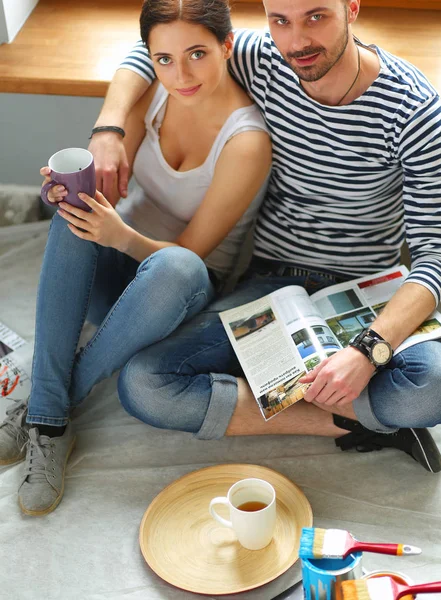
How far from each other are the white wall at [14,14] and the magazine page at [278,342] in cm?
98

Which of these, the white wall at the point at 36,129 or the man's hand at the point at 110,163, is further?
the white wall at the point at 36,129

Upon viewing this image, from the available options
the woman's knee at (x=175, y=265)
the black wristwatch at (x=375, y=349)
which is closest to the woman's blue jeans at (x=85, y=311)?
the woman's knee at (x=175, y=265)

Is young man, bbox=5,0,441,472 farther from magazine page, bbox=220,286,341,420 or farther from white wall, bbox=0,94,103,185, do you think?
white wall, bbox=0,94,103,185

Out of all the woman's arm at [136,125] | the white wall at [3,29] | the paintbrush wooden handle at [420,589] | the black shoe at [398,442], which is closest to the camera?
the paintbrush wooden handle at [420,589]

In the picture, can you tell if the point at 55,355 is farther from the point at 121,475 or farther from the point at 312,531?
the point at 312,531

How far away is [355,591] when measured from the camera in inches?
40.6

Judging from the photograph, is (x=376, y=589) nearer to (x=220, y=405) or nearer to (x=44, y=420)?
(x=220, y=405)

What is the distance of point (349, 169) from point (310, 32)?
283 mm

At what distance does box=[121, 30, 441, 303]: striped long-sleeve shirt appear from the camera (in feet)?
4.77

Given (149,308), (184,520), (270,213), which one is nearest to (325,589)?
(184,520)

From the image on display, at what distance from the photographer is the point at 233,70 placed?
1.60m

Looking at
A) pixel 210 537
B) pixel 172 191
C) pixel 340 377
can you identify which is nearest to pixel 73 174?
pixel 172 191

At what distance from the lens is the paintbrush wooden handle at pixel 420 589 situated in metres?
0.97

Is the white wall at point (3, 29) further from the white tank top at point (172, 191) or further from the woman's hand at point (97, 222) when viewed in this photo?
the woman's hand at point (97, 222)
